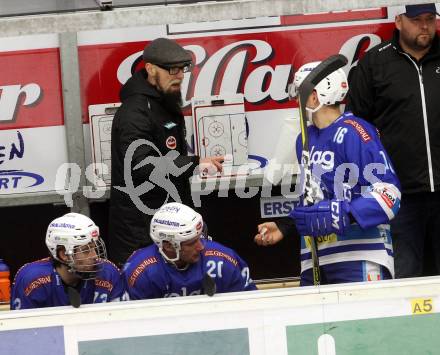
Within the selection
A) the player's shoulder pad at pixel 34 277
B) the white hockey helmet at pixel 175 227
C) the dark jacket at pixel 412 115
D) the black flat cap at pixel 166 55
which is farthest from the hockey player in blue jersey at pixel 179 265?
the dark jacket at pixel 412 115

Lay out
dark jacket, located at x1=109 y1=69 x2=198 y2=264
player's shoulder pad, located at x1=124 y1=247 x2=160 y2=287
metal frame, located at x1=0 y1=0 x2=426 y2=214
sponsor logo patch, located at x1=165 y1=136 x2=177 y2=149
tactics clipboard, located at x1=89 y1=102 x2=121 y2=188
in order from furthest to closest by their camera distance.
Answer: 1. tactics clipboard, located at x1=89 y1=102 x2=121 y2=188
2. sponsor logo patch, located at x1=165 y1=136 x2=177 y2=149
3. dark jacket, located at x1=109 y1=69 x2=198 y2=264
4. player's shoulder pad, located at x1=124 y1=247 x2=160 y2=287
5. metal frame, located at x1=0 y1=0 x2=426 y2=214

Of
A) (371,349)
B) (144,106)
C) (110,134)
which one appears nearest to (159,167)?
(144,106)

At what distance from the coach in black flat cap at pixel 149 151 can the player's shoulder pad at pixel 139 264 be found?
0.48m

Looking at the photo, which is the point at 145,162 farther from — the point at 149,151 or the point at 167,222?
the point at 167,222

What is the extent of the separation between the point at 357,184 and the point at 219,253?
0.66m

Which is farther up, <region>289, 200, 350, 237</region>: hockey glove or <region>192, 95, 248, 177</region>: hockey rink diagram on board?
<region>192, 95, 248, 177</region>: hockey rink diagram on board

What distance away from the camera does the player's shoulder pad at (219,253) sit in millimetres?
5652

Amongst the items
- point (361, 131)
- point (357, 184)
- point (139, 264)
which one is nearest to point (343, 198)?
point (357, 184)

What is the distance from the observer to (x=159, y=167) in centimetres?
605

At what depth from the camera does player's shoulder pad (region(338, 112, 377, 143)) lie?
5684 mm

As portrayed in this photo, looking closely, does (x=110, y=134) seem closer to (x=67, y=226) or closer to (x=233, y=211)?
(x=233, y=211)

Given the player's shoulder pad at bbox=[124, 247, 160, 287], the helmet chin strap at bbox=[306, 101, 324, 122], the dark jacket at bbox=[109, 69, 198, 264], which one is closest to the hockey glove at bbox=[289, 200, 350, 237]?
the helmet chin strap at bbox=[306, 101, 324, 122]

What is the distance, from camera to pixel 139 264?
223 inches

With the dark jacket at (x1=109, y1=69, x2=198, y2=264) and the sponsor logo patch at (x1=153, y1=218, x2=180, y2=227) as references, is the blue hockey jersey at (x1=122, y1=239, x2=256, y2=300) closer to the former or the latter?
the sponsor logo patch at (x1=153, y1=218, x2=180, y2=227)
